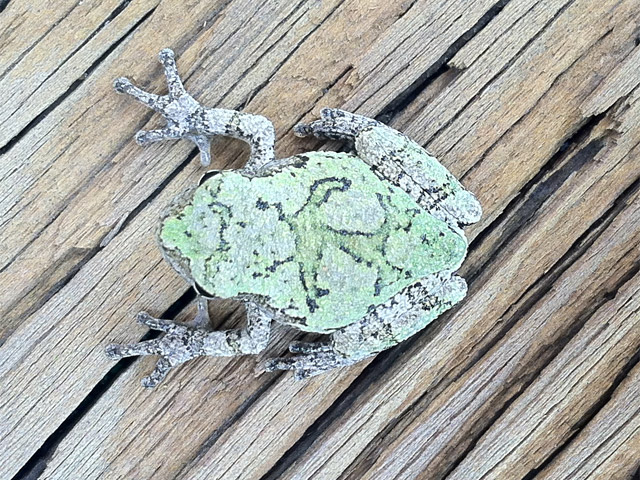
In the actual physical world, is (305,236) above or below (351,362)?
above


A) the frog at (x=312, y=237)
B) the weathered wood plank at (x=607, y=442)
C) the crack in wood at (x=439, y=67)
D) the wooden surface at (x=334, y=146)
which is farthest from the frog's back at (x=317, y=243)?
the weathered wood plank at (x=607, y=442)

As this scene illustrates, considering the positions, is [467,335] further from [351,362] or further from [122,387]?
[122,387]

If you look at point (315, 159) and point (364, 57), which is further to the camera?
point (364, 57)

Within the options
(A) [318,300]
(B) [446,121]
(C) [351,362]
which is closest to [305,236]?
(A) [318,300]

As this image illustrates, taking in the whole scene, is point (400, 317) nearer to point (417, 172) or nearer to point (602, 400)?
point (417, 172)

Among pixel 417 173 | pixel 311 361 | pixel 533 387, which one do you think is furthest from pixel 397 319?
pixel 533 387

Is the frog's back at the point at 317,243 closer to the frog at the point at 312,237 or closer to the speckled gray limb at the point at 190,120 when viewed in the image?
the frog at the point at 312,237
